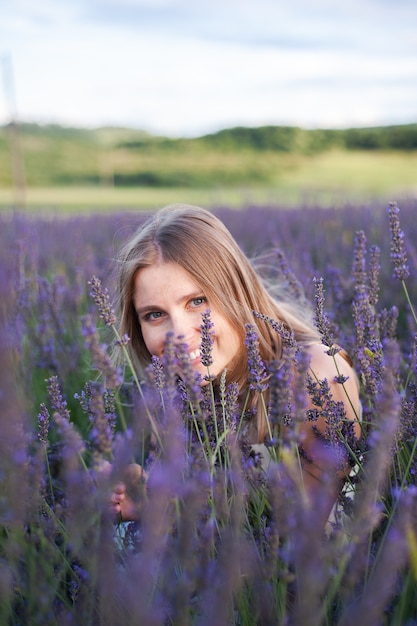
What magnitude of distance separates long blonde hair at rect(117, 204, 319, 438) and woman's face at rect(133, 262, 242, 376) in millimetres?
29

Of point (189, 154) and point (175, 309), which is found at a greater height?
point (189, 154)

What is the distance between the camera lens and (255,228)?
20.1ft

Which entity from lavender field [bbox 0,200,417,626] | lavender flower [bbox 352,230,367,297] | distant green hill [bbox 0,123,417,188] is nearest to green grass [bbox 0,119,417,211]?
distant green hill [bbox 0,123,417,188]

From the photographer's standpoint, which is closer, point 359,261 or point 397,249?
point 397,249

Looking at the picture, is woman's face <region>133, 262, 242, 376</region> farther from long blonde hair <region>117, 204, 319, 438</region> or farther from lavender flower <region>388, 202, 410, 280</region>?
lavender flower <region>388, 202, 410, 280</region>

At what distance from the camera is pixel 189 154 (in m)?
44.0

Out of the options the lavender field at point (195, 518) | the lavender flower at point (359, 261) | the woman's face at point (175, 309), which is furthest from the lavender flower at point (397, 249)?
the woman's face at point (175, 309)

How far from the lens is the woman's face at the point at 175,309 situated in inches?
77.5

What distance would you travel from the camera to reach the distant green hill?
39312 mm

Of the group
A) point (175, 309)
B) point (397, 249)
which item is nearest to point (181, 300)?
point (175, 309)

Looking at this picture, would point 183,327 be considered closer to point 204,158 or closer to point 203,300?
point 203,300

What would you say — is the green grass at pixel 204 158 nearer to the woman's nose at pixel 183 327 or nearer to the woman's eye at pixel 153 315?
the woman's eye at pixel 153 315

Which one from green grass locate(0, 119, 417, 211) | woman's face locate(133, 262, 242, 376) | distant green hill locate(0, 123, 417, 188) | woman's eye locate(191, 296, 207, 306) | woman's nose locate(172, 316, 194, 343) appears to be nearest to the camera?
woman's nose locate(172, 316, 194, 343)

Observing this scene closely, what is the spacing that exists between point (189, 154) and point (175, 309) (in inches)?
1717
